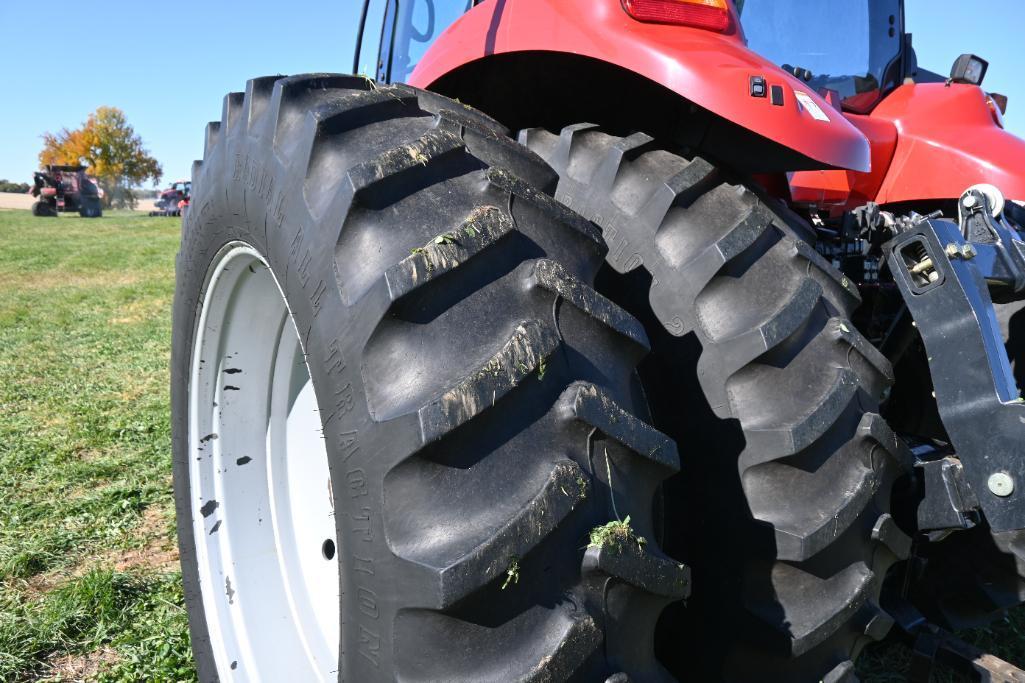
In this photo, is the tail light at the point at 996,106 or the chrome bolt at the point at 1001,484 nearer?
the chrome bolt at the point at 1001,484

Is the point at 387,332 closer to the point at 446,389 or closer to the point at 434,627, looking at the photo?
the point at 446,389

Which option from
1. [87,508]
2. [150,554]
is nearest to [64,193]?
[87,508]

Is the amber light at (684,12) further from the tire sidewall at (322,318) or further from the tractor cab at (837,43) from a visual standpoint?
the tractor cab at (837,43)

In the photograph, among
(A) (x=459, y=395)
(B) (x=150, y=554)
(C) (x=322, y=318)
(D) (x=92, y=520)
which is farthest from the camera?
(D) (x=92, y=520)

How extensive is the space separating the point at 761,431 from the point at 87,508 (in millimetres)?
3223

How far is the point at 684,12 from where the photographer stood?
1.60 meters

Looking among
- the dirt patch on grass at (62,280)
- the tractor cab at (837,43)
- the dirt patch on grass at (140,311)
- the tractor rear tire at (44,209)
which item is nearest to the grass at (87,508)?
the dirt patch on grass at (140,311)

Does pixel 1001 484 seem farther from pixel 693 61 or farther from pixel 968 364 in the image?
pixel 693 61

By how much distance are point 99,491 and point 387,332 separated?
323 cm

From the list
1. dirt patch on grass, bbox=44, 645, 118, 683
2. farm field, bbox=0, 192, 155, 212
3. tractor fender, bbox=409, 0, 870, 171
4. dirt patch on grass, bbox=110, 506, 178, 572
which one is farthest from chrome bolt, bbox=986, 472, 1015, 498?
farm field, bbox=0, 192, 155, 212

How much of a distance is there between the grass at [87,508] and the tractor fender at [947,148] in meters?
2.73

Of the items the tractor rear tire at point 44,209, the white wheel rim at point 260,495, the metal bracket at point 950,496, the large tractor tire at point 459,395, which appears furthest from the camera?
the tractor rear tire at point 44,209

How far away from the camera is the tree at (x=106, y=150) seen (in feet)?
174

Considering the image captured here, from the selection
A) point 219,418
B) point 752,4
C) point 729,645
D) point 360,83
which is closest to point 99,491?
point 219,418
